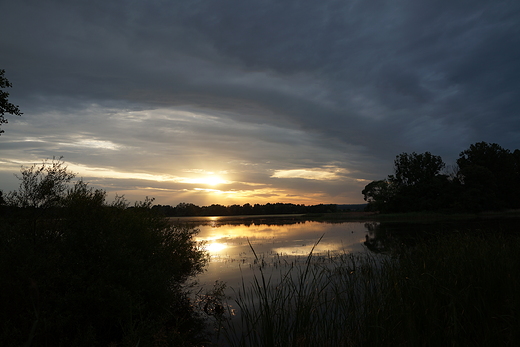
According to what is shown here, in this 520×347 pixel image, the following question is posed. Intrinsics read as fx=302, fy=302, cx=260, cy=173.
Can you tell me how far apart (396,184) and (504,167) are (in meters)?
26.9

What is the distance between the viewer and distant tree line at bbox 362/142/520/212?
71562mm

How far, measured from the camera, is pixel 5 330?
6953 mm

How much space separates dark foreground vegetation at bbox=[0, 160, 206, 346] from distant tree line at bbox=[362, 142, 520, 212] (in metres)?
78.2

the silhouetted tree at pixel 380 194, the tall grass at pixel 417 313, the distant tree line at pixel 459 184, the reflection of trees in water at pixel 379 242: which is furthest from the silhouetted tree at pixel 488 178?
the tall grass at pixel 417 313

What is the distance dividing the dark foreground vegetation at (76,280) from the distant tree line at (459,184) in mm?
78184

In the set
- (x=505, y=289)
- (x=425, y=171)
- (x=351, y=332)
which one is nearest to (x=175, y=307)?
(x=351, y=332)

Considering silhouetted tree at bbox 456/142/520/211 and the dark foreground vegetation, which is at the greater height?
silhouetted tree at bbox 456/142/520/211

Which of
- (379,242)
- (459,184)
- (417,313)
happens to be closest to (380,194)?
(459,184)

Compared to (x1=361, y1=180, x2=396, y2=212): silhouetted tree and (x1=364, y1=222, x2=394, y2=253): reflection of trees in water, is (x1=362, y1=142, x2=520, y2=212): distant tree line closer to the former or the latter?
(x1=361, y1=180, x2=396, y2=212): silhouetted tree

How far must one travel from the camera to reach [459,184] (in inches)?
3007

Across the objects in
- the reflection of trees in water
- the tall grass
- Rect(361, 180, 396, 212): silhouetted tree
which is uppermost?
Rect(361, 180, 396, 212): silhouetted tree

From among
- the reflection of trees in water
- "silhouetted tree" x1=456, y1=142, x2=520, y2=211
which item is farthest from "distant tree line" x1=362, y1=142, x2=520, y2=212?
the reflection of trees in water

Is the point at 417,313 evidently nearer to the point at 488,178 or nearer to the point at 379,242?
the point at 379,242

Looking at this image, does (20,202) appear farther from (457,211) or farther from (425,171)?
(425,171)
